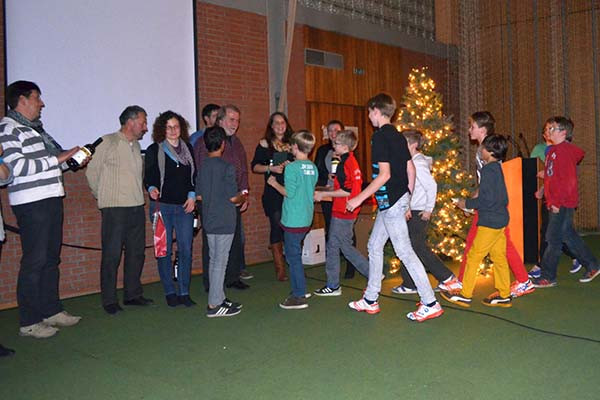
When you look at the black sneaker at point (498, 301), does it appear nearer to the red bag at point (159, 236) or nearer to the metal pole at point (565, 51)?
the red bag at point (159, 236)

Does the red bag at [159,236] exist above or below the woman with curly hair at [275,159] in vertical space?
below

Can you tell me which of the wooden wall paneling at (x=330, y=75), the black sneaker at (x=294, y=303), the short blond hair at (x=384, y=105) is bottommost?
the black sneaker at (x=294, y=303)

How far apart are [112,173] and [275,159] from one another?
1.82m

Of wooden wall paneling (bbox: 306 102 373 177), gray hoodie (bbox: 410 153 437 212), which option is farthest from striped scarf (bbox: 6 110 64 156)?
wooden wall paneling (bbox: 306 102 373 177)

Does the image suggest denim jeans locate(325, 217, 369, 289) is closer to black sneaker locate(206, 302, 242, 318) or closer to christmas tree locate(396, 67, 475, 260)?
black sneaker locate(206, 302, 242, 318)

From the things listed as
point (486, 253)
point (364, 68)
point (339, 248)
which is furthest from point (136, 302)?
point (364, 68)

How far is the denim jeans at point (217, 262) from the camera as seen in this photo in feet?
16.3

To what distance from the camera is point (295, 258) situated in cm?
524

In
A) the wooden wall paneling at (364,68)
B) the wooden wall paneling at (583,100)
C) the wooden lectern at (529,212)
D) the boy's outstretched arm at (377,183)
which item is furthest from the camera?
the wooden wall paneling at (583,100)

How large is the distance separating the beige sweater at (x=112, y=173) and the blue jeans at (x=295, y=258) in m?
1.49

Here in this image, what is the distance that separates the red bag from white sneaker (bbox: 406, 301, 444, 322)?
A: 231 centimetres

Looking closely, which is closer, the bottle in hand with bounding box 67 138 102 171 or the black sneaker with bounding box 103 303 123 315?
the bottle in hand with bounding box 67 138 102 171

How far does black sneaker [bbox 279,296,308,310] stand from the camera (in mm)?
5211

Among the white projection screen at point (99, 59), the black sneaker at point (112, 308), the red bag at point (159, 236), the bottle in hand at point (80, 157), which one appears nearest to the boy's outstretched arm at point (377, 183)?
the red bag at point (159, 236)
